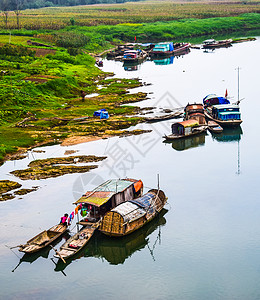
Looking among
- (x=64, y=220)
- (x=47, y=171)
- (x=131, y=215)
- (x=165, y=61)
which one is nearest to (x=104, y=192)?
(x=131, y=215)

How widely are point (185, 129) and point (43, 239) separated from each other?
101 feet

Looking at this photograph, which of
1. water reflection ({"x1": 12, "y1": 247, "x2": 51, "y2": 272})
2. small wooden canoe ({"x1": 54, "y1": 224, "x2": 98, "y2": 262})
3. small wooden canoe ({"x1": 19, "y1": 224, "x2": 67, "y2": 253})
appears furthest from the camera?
water reflection ({"x1": 12, "y1": 247, "x2": 51, "y2": 272})

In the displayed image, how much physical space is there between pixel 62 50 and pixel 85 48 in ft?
55.1

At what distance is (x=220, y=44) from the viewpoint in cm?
14075

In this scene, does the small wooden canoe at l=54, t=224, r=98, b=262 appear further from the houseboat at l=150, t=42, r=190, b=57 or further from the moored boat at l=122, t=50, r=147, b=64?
the houseboat at l=150, t=42, r=190, b=57

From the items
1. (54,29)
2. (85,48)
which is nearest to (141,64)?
(85,48)

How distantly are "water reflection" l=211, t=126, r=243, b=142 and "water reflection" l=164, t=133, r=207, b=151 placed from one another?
6.90ft

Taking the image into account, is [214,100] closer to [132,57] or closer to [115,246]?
[115,246]

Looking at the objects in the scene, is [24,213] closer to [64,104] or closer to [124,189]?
[124,189]

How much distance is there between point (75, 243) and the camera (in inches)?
1491

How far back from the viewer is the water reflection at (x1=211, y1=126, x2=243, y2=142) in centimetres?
6581

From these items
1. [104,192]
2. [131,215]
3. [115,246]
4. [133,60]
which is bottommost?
[115,246]

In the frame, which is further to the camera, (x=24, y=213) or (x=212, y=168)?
(x=212, y=168)

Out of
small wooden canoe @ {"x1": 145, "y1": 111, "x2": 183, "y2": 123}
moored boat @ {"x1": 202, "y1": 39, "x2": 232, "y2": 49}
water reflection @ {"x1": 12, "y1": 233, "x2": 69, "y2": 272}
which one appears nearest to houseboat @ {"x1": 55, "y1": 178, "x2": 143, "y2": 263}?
water reflection @ {"x1": 12, "y1": 233, "x2": 69, "y2": 272}
